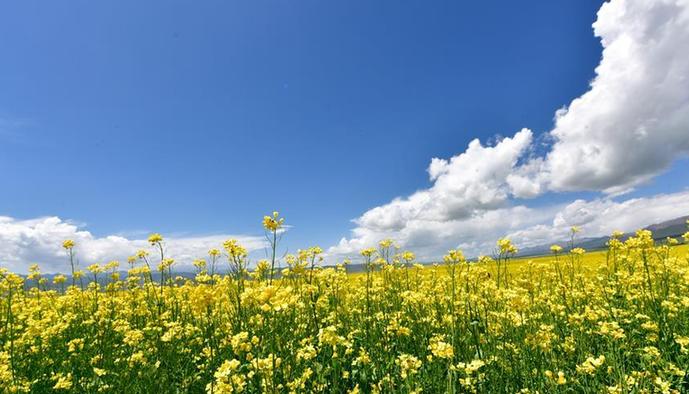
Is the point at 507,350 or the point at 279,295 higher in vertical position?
the point at 279,295

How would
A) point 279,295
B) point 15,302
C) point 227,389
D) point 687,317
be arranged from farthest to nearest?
point 15,302 < point 687,317 < point 227,389 < point 279,295

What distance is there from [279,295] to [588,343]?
5032mm

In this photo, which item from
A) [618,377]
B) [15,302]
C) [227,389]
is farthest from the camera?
[15,302]

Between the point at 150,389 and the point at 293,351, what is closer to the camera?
the point at 150,389

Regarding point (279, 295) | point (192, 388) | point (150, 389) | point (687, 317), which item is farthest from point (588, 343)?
point (150, 389)

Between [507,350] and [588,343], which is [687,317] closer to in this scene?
[588,343]

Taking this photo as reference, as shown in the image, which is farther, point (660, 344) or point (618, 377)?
point (660, 344)

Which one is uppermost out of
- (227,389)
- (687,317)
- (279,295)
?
(279,295)

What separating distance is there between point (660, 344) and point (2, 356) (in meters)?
9.07

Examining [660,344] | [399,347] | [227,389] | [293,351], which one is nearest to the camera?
[227,389]

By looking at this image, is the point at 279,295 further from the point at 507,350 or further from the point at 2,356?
the point at 2,356

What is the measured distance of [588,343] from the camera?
205 inches

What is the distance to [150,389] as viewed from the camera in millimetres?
4070

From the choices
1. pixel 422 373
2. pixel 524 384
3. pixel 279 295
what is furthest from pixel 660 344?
pixel 279 295
